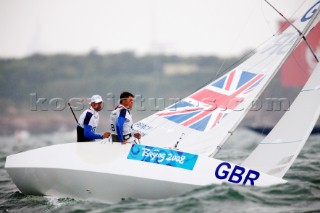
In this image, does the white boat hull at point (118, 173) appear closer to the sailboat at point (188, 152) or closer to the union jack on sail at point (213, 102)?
the sailboat at point (188, 152)

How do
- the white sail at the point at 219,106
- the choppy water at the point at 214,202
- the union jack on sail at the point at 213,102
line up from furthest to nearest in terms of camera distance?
the union jack on sail at the point at 213,102 < the white sail at the point at 219,106 < the choppy water at the point at 214,202

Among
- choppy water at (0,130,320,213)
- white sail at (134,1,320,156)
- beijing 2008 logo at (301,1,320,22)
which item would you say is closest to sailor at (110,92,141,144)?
choppy water at (0,130,320,213)

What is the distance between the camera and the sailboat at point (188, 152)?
685 cm

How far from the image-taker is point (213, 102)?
8.63m

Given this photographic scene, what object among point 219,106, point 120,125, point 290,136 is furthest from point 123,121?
point 290,136

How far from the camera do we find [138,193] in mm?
6840

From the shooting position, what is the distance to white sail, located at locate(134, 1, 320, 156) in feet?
26.8

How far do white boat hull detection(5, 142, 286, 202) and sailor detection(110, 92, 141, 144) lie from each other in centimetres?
18

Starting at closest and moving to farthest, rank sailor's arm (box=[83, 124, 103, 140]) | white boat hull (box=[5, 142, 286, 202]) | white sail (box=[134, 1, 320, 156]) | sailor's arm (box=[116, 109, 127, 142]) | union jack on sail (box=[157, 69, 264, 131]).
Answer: white boat hull (box=[5, 142, 286, 202]) → sailor's arm (box=[116, 109, 127, 142]) → sailor's arm (box=[83, 124, 103, 140]) → white sail (box=[134, 1, 320, 156]) → union jack on sail (box=[157, 69, 264, 131])

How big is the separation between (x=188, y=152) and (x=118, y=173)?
Result: 94cm

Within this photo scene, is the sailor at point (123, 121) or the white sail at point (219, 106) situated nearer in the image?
the sailor at point (123, 121)

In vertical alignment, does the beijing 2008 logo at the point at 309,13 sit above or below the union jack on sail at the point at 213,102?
above

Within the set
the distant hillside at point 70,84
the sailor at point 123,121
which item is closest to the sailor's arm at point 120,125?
the sailor at point 123,121

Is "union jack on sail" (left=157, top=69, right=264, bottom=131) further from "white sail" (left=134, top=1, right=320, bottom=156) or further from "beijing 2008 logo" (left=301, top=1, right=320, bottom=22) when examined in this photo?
"beijing 2008 logo" (left=301, top=1, right=320, bottom=22)
